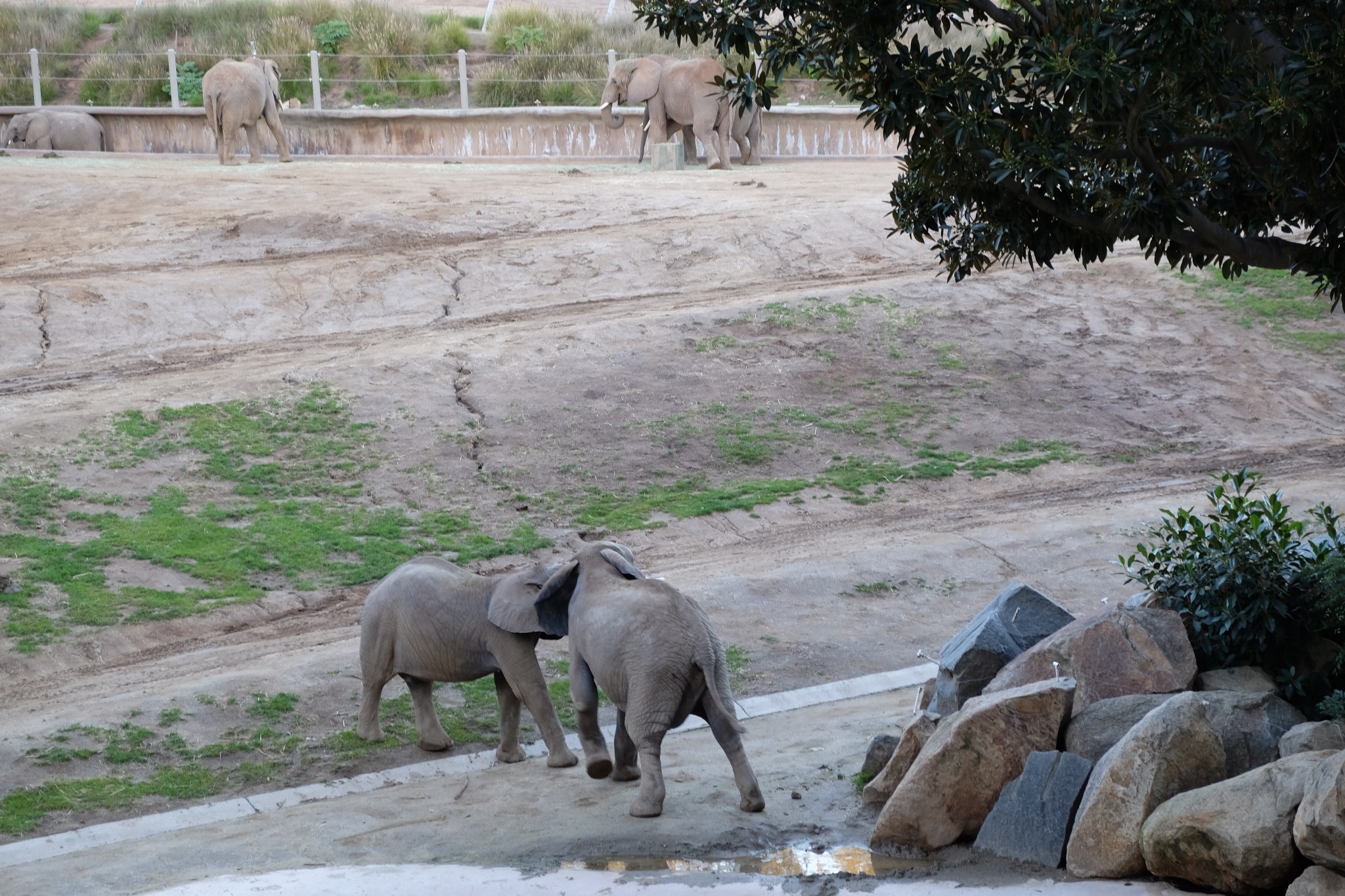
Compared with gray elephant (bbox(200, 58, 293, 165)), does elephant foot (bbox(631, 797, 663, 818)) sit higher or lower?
lower

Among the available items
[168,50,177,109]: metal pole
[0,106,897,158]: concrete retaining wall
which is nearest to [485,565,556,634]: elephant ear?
[0,106,897,158]: concrete retaining wall

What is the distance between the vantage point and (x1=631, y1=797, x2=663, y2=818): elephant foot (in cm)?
721

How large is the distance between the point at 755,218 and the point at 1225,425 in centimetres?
792

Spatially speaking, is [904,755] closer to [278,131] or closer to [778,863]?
[778,863]

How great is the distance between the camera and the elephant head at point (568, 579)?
25.5ft

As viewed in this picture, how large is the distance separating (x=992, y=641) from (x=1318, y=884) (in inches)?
99.2

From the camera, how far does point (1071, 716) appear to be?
693 centimetres

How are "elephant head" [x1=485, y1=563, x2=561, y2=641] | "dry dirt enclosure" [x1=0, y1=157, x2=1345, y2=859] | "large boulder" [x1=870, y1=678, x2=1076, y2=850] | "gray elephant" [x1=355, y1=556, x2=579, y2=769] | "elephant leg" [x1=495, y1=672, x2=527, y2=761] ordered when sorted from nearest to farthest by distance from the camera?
1. "large boulder" [x1=870, y1=678, x2=1076, y2=850]
2. "elephant head" [x1=485, y1=563, x2=561, y2=641]
3. "gray elephant" [x1=355, y1=556, x2=579, y2=769]
4. "elephant leg" [x1=495, y1=672, x2=527, y2=761]
5. "dry dirt enclosure" [x1=0, y1=157, x2=1345, y2=859]

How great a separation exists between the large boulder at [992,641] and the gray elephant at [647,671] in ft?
4.16

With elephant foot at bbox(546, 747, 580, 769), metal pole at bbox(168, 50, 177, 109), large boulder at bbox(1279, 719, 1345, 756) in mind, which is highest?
metal pole at bbox(168, 50, 177, 109)

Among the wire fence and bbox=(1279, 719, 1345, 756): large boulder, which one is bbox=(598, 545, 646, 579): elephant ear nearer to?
bbox=(1279, 719, 1345, 756): large boulder

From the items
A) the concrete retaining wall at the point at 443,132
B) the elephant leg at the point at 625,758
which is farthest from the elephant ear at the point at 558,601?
the concrete retaining wall at the point at 443,132

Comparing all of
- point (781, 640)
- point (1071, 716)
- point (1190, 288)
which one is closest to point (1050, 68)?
point (1071, 716)

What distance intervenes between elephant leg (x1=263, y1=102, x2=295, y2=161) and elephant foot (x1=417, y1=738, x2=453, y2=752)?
21148mm
